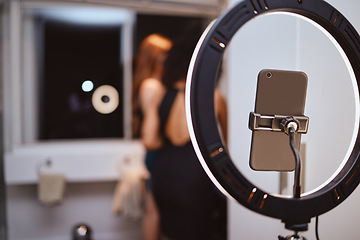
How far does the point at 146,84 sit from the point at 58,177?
848 mm

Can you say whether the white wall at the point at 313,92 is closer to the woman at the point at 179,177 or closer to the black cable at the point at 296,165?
the black cable at the point at 296,165

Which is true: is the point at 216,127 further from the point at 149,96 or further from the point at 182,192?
the point at 149,96

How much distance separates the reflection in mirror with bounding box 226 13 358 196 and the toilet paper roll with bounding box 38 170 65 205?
1675mm

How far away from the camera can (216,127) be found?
353 mm

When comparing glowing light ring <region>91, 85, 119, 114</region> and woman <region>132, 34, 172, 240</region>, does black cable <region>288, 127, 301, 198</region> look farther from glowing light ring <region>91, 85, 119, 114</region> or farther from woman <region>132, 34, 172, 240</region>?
woman <region>132, 34, 172, 240</region>

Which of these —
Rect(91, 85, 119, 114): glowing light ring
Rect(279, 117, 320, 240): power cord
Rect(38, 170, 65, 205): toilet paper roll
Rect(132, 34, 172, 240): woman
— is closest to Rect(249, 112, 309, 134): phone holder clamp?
Rect(279, 117, 320, 240): power cord

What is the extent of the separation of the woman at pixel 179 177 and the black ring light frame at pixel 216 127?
1.02 metres

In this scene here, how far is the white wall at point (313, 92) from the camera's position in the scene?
46cm

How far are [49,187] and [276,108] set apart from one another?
1832 mm

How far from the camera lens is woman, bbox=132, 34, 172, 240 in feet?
5.70

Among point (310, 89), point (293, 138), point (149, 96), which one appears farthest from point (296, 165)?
point (149, 96)

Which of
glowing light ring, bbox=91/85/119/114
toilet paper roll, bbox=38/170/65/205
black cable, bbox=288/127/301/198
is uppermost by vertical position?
glowing light ring, bbox=91/85/119/114

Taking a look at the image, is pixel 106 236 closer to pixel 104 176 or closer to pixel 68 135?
pixel 104 176

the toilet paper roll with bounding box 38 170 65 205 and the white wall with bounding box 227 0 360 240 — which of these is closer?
the white wall with bounding box 227 0 360 240
